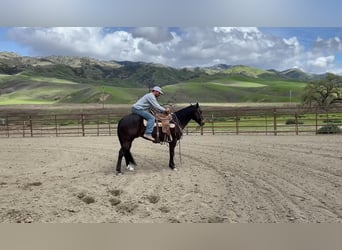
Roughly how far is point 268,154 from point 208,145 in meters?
1.60

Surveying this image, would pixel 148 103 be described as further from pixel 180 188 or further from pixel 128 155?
pixel 180 188

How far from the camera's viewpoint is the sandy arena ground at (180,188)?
9.62ft

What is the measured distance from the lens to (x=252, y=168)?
421 centimetres

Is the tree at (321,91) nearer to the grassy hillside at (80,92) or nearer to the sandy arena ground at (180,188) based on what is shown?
the grassy hillside at (80,92)

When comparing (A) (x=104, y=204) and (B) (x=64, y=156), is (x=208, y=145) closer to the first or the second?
(B) (x=64, y=156)

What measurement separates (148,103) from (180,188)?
1.06 m

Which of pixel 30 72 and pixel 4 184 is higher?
pixel 30 72

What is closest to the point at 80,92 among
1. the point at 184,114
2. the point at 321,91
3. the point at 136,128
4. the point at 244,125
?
the point at 136,128

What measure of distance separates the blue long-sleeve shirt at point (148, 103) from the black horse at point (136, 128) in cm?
13

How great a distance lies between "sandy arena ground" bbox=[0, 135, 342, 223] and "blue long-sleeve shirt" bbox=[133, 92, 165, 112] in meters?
0.77

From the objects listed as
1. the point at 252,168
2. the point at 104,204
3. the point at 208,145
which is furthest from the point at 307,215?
the point at 208,145

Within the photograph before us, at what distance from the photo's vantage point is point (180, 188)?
3479mm

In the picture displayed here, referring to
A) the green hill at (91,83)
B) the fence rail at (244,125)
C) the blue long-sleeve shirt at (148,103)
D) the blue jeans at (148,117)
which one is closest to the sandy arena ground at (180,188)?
the blue jeans at (148,117)

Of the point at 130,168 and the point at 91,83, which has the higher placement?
the point at 91,83
